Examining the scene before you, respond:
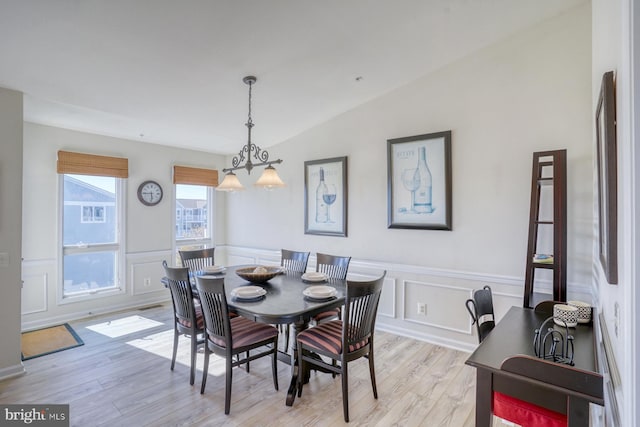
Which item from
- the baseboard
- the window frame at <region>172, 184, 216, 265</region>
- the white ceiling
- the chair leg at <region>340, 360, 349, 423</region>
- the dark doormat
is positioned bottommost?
the dark doormat

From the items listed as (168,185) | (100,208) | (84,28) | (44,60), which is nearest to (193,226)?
(168,185)

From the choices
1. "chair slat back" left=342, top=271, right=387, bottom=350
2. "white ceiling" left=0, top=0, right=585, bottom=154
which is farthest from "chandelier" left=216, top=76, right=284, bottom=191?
"chair slat back" left=342, top=271, right=387, bottom=350

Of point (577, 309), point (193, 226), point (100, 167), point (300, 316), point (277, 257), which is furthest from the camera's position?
point (193, 226)

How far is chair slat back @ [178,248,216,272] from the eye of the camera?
3936mm

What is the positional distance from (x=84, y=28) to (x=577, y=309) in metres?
3.72

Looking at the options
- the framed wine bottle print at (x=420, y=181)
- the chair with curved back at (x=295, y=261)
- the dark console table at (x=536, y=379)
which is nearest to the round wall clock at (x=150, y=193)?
the chair with curved back at (x=295, y=261)

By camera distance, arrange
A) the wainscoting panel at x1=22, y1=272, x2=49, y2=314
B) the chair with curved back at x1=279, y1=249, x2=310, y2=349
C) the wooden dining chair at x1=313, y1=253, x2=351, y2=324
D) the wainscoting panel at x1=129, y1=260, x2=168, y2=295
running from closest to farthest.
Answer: the wooden dining chair at x1=313, y1=253, x2=351, y2=324
the chair with curved back at x1=279, y1=249, x2=310, y2=349
the wainscoting panel at x1=22, y1=272, x2=49, y2=314
the wainscoting panel at x1=129, y1=260, x2=168, y2=295

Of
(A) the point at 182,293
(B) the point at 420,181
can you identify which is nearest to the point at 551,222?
(B) the point at 420,181

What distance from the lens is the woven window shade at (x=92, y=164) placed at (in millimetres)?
4054

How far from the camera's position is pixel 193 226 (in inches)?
220

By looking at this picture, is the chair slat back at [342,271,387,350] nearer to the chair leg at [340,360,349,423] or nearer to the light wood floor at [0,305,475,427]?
the chair leg at [340,360,349,423]

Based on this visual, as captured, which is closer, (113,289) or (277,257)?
(113,289)

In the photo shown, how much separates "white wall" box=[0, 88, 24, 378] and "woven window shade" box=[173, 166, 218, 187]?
237cm

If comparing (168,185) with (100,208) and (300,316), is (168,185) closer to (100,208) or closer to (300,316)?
(100,208)
